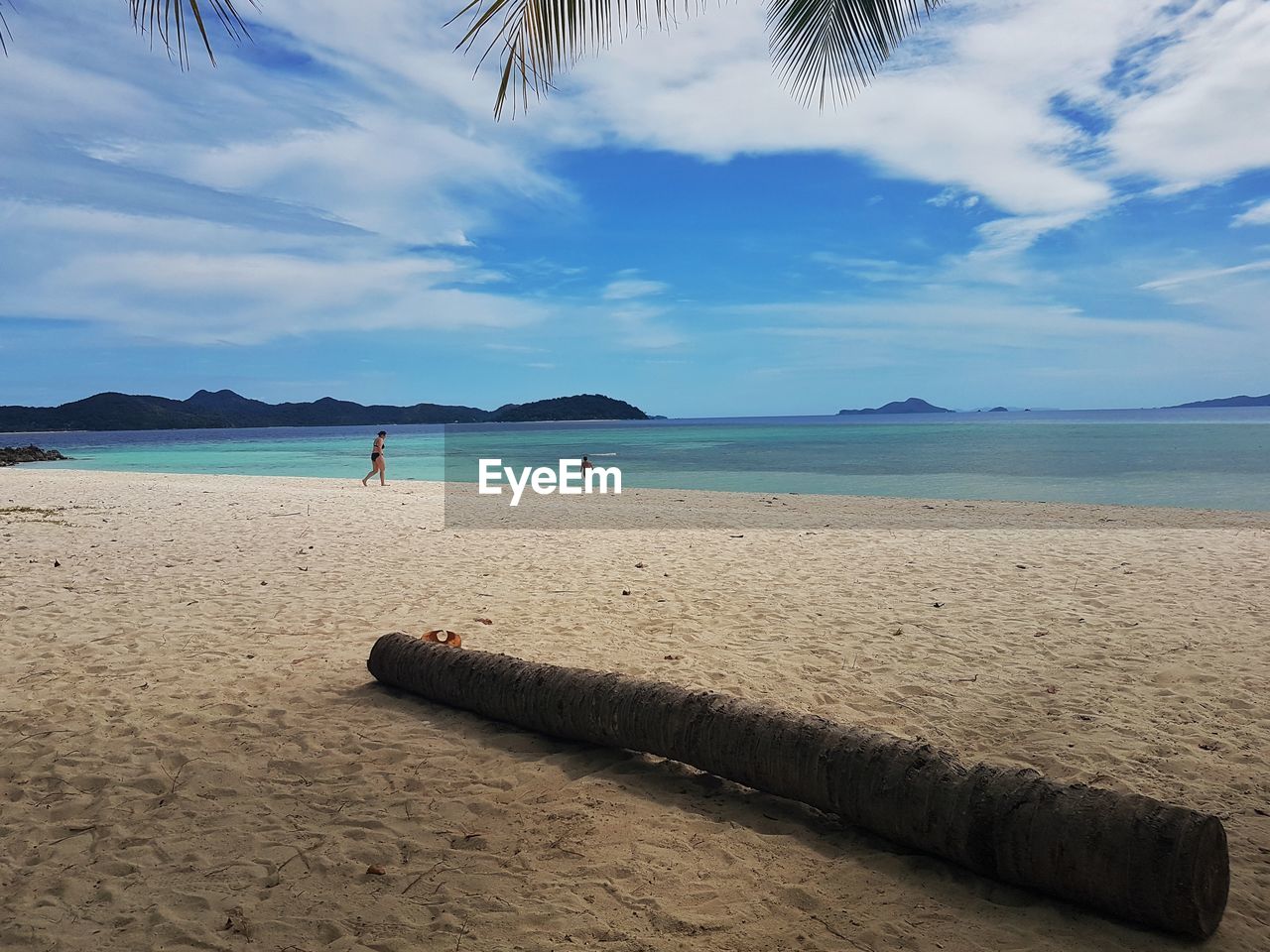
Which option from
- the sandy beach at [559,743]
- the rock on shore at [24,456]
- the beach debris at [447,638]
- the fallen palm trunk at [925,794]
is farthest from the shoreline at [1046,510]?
the rock on shore at [24,456]

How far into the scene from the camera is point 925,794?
10.1 feet

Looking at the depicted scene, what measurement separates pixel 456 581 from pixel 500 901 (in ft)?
19.5

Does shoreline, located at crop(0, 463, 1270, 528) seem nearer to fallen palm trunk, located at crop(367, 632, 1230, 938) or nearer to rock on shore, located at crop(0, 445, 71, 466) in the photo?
fallen palm trunk, located at crop(367, 632, 1230, 938)

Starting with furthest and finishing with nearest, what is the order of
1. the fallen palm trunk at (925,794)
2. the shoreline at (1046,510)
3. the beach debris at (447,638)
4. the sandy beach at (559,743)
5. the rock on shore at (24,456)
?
the rock on shore at (24,456), the shoreline at (1046,510), the beach debris at (447,638), the sandy beach at (559,743), the fallen palm trunk at (925,794)

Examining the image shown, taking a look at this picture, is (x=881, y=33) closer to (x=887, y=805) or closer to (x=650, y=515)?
(x=887, y=805)

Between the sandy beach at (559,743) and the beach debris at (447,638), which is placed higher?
the beach debris at (447,638)

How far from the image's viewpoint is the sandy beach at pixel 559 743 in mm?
2818

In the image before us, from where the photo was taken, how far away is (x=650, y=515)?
1559cm

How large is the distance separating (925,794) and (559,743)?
6.54 feet

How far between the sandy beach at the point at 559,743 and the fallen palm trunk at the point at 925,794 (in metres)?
0.12

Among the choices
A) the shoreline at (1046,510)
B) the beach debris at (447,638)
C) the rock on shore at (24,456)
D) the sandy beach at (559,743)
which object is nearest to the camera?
the sandy beach at (559,743)

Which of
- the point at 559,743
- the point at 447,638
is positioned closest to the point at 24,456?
the point at 447,638

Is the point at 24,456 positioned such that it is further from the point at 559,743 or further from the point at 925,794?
the point at 925,794

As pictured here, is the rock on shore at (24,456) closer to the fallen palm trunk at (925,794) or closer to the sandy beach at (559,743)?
the sandy beach at (559,743)
